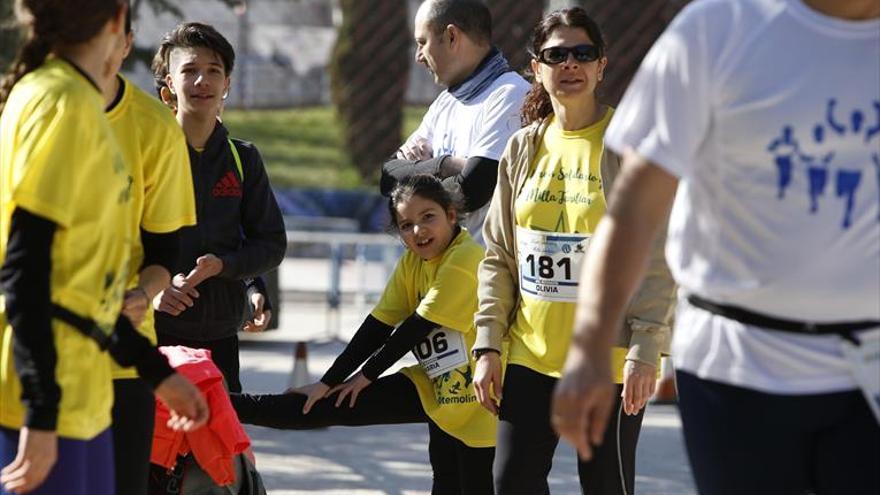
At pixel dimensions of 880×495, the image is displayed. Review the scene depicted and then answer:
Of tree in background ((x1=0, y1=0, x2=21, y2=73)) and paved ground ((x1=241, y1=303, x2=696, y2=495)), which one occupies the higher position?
tree in background ((x1=0, y1=0, x2=21, y2=73))

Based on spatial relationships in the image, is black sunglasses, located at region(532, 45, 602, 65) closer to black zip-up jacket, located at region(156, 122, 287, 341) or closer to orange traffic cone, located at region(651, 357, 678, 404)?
black zip-up jacket, located at region(156, 122, 287, 341)

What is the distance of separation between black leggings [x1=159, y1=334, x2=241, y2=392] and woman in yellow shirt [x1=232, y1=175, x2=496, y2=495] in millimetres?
91

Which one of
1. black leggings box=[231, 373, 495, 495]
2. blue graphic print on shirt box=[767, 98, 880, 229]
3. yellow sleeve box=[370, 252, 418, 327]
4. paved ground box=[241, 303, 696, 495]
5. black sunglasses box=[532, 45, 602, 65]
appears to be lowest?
paved ground box=[241, 303, 696, 495]

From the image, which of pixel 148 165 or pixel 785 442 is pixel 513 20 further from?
pixel 785 442

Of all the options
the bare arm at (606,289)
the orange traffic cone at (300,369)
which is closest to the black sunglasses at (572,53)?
the bare arm at (606,289)

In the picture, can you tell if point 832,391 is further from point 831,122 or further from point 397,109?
point 397,109

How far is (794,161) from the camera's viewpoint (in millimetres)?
3324

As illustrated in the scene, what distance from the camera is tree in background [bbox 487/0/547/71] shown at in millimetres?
22594

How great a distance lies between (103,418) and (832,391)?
151 centimetres

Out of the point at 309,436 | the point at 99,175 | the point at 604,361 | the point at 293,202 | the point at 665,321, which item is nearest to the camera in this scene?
the point at 604,361

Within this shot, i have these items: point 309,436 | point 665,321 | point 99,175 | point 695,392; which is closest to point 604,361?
point 695,392

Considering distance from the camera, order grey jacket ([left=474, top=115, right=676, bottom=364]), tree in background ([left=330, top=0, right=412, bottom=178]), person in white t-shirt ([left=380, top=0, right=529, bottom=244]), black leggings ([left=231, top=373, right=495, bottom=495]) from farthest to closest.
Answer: tree in background ([left=330, top=0, right=412, bottom=178])
person in white t-shirt ([left=380, top=0, right=529, bottom=244])
black leggings ([left=231, top=373, right=495, bottom=495])
grey jacket ([left=474, top=115, right=676, bottom=364])

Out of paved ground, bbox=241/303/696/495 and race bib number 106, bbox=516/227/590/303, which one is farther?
paved ground, bbox=241/303/696/495

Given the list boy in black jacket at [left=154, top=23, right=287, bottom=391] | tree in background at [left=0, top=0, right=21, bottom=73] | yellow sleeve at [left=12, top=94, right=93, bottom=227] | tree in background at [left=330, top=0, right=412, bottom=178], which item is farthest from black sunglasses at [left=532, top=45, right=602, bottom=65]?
tree in background at [left=330, top=0, right=412, bottom=178]
